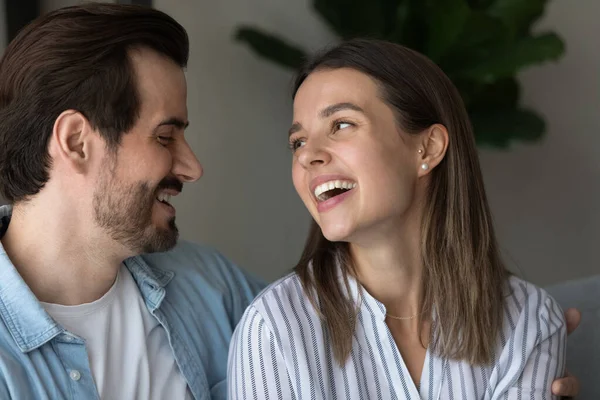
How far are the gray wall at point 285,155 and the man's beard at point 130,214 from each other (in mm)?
1233

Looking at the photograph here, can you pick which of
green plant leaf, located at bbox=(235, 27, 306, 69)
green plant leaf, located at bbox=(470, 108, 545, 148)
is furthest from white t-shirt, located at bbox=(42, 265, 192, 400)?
green plant leaf, located at bbox=(470, 108, 545, 148)

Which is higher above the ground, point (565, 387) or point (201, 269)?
point (201, 269)

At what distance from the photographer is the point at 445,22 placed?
2.94 m

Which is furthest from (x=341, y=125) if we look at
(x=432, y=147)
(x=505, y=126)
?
(x=505, y=126)

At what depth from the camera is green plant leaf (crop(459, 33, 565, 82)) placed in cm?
296

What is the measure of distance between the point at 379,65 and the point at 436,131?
0.60 feet

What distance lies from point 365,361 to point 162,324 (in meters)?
0.43

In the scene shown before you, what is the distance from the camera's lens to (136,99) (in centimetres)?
172

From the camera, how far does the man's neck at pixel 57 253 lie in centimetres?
165

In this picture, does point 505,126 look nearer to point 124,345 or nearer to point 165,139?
point 165,139

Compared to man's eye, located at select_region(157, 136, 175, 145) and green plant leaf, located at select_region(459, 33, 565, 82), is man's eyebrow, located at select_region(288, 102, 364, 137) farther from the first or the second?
green plant leaf, located at select_region(459, 33, 565, 82)

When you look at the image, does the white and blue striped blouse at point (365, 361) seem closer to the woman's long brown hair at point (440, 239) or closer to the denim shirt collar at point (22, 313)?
the woman's long brown hair at point (440, 239)

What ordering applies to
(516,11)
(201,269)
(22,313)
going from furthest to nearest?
(516,11)
(201,269)
(22,313)

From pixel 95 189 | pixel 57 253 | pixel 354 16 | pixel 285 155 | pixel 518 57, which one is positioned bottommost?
pixel 57 253
